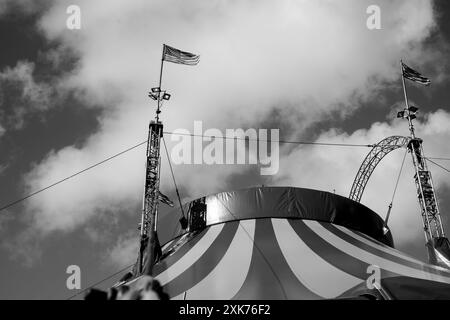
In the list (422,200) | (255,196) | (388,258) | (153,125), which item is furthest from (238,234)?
(422,200)

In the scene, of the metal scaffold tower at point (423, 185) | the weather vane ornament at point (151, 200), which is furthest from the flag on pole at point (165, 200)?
the metal scaffold tower at point (423, 185)

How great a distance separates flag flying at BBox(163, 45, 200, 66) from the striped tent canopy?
411 cm

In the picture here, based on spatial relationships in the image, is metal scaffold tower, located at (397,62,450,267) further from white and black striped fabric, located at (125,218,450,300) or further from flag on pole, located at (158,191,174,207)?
flag on pole, located at (158,191,174,207)

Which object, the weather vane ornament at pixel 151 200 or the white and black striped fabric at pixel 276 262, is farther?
the weather vane ornament at pixel 151 200

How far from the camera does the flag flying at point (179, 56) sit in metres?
11.1

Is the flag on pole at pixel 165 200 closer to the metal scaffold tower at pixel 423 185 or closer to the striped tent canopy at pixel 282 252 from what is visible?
the striped tent canopy at pixel 282 252


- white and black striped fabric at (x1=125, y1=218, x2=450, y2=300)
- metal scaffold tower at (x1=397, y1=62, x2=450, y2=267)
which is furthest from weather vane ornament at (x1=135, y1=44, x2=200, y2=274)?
metal scaffold tower at (x1=397, y1=62, x2=450, y2=267)

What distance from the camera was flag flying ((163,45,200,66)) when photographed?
11.1m

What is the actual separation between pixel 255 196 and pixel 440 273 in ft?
10.9

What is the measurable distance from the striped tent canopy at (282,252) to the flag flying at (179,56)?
411 centimetres

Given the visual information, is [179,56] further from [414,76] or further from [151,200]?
[414,76]
